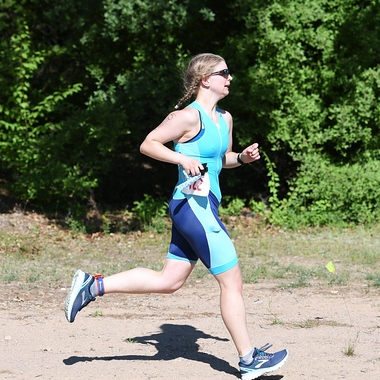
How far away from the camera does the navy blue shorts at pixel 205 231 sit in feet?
16.9

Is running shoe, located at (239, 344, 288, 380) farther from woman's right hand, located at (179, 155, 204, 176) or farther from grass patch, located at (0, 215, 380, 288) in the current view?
grass patch, located at (0, 215, 380, 288)

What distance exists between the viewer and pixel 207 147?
5.25 meters

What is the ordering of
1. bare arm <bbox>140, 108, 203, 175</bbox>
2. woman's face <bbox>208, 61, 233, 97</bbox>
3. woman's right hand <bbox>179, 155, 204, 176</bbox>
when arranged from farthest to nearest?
woman's face <bbox>208, 61, 233, 97</bbox>, bare arm <bbox>140, 108, 203, 175</bbox>, woman's right hand <bbox>179, 155, 204, 176</bbox>

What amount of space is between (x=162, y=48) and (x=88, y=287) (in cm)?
788

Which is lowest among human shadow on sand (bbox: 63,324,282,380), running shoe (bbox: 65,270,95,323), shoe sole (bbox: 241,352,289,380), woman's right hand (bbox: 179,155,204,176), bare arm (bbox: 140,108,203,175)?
human shadow on sand (bbox: 63,324,282,380)

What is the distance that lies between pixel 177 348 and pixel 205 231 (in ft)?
4.29

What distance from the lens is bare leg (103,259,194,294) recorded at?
5.37m

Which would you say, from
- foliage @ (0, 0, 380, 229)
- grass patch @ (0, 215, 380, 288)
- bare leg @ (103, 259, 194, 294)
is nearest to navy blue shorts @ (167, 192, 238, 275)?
bare leg @ (103, 259, 194, 294)

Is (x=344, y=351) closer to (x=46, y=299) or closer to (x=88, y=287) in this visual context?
(x=88, y=287)

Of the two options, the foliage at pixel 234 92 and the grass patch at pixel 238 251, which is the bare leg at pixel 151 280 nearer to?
the grass patch at pixel 238 251

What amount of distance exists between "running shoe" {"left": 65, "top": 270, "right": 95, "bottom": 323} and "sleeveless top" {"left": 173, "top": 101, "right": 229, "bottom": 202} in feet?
2.48

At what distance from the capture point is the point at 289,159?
1327 centimetres

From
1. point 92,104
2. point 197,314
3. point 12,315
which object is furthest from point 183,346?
point 92,104

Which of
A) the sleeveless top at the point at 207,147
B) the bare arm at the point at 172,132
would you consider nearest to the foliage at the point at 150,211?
the sleeveless top at the point at 207,147
